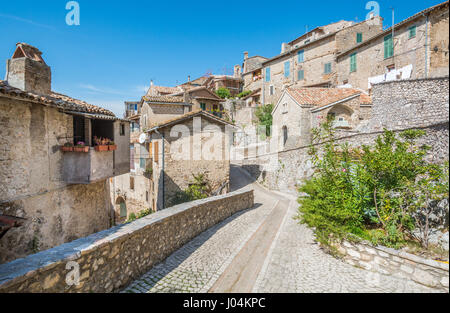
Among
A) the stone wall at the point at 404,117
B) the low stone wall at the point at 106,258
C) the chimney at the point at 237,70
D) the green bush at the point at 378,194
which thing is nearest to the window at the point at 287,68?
the chimney at the point at 237,70

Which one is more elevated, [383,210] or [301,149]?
[301,149]

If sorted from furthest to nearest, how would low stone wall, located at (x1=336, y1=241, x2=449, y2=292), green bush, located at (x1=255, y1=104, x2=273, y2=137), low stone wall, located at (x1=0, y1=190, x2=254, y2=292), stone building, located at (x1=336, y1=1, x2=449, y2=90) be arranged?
green bush, located at (x1=255, y1=104, x2=273, y2=137), stone building, located at (x1=336, y1=1, x2=449, y2=90), low stone wall, located at (x1=336, y1=241, x2=449, y2=292), low stone wall, located at (x1=0, y1=190, x2=254, y2=292)

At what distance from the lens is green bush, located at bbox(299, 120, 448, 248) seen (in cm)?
572

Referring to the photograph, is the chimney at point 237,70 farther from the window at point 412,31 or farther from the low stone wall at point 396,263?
the low stone wall at point 396,263

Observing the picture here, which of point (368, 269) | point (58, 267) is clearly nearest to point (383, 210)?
point (368, 269)

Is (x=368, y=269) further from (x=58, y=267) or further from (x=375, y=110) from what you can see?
(x=375, y=110)

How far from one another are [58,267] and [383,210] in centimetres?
723

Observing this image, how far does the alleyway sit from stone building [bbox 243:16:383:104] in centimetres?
2630

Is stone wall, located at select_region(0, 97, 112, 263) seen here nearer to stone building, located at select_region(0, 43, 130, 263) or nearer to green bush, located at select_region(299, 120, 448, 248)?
stone building, located at select_region(0, 43, 130, 263)

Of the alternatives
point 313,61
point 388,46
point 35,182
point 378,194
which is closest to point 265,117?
point 313,61

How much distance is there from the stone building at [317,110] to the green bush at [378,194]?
11750 mm

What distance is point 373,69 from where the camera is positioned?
2297 centimetres

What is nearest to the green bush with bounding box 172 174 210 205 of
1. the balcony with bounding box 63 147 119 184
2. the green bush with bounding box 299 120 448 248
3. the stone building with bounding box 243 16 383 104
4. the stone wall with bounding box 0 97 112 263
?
the stone wall with bounding box 0 97 112 263

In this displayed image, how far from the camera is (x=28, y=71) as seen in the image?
28.8 feet
